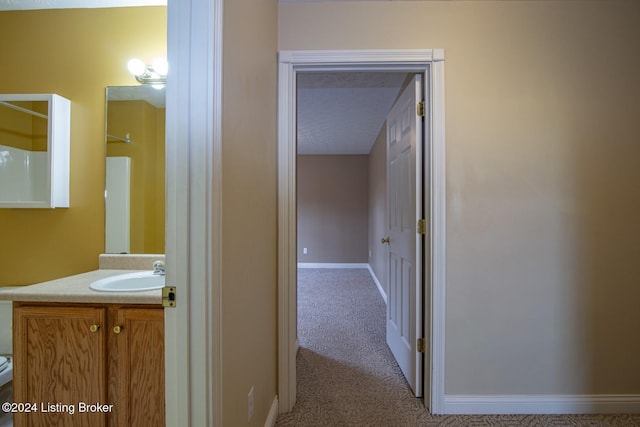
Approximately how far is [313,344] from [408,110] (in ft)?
6.86

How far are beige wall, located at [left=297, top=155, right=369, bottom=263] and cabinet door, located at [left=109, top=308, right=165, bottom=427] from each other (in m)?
4.90

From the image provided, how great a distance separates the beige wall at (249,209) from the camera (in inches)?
35.7

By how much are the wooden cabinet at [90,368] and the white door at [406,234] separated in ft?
4.58

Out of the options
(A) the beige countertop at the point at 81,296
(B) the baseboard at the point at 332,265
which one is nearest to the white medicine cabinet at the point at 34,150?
(A) the beige countertop at the point at 81,296

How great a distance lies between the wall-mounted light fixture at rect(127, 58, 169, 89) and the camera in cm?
167

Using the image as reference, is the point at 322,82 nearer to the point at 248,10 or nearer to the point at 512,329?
the point at 248,10

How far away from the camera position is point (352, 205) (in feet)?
19.9

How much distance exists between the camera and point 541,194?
157 cm

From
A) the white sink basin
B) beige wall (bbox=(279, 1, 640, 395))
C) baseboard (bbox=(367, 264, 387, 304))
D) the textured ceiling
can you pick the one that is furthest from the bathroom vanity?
baseboard (bbox=(367, 264, 387, 304))

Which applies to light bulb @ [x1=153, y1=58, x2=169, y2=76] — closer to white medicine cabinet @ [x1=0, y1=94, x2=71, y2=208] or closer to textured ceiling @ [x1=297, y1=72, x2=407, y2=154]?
white medicine cabinet @ [x1=0, y1=94, x2=71, y2=208]

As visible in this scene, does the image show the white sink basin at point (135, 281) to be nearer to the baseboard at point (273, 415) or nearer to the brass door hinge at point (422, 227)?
the baseboard at point (273, 415)

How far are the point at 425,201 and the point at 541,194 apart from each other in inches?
25.7

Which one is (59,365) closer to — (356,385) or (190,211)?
(190,211)

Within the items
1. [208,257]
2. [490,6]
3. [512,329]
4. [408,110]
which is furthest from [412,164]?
[208,257]
